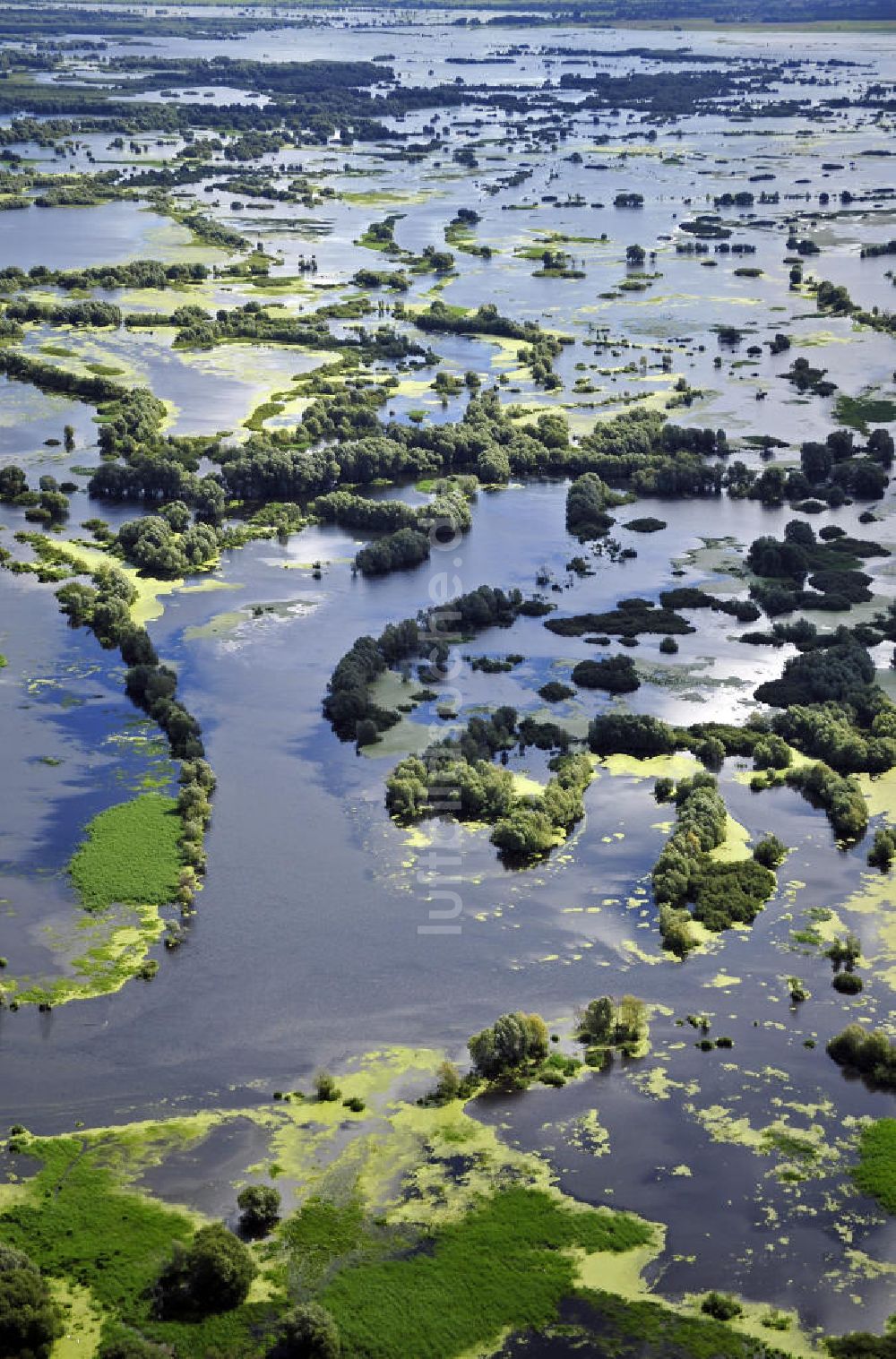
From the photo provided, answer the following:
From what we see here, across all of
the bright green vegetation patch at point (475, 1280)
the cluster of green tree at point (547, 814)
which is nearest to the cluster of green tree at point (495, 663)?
the cluster of green tree at point (547, 814)

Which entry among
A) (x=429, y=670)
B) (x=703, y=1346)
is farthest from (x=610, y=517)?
(x=703, y=1346)

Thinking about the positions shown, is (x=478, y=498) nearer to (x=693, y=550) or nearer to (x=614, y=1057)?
(x=693, y=550)

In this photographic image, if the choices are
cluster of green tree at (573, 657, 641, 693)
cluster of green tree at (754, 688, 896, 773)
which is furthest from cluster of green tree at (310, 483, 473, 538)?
cluster of green tree at (754, 688, 896, 773)

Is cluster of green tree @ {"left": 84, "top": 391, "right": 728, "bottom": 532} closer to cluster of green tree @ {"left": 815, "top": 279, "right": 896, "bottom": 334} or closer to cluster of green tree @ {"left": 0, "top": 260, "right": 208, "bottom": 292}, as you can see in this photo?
cluster of green tree @ {"left": 815, "top": 279, "right": 896, "bottom": 334}

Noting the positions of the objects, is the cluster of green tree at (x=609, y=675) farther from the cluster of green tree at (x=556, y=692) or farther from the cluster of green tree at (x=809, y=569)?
the cluster of green tree at (x=809, y=569)

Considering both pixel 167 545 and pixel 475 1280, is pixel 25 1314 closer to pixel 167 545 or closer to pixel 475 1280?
pixel 475 1280

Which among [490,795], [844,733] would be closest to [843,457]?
[844,733]
